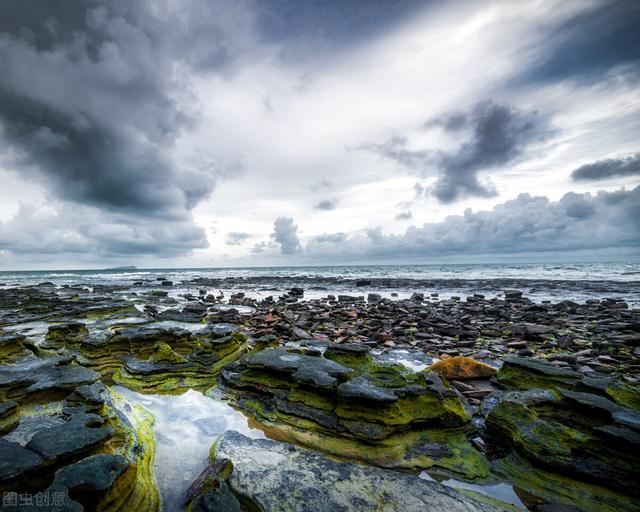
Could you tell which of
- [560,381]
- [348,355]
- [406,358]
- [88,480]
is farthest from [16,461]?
[406,358]

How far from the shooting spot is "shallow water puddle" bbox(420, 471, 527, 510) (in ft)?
10.7

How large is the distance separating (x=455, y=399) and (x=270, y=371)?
3.22 m

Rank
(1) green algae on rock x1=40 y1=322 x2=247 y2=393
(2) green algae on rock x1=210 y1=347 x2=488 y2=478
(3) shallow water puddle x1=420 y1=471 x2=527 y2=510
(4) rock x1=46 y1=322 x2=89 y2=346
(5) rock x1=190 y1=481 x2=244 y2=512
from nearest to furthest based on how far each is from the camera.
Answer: (5) rock x1=190 y1=481 x2=244 y2=512 → (3) shallow water puddle x1=420 y1=471 x2=527 y2=510 → (2) green algae on rock x1=210 y1=347 x2=488 y2=478 → (1) green algae on rock x1=40 y1=322 x2=247 y2=393 → (4) rock x1=46 y1=322 x2=89 y2=346

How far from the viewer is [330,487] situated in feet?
10.5

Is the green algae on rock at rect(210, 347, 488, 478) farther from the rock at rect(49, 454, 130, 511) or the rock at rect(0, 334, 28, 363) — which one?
the rock at rect(0, 334, 28, 363)

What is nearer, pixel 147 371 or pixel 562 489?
pixel 562 489

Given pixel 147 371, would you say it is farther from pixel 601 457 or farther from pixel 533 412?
pixel 601 457

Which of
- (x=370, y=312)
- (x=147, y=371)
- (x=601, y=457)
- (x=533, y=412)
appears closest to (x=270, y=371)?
(x=147, y=371)

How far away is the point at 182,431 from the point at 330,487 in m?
2.60

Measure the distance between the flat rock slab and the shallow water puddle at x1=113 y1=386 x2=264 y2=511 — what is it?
0.49 metres

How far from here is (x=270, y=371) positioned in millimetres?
5762

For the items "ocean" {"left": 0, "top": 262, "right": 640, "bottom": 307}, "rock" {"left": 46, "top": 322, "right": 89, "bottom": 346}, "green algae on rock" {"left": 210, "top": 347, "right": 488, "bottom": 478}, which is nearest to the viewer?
"green algae on rock" {"left": 210, "top": 347, "right": 488, "bottom": 478}

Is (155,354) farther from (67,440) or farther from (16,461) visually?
(16,461)

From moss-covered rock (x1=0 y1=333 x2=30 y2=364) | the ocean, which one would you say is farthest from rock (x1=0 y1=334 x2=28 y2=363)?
the ocean
